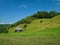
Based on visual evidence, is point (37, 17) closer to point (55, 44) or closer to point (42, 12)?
point (42, 12)

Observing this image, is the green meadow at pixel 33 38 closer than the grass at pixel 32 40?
No

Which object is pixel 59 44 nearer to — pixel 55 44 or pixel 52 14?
pixel 55 44

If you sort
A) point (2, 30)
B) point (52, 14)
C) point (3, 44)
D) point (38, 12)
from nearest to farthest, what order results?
point (3, 44) < point (2, 30) < point (52, 14) < point (38, 12)

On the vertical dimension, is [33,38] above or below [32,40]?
above

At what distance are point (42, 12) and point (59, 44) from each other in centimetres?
10944

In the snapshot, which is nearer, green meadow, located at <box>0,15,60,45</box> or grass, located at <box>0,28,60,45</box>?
grass, located at <box>0,28,60,45</box>

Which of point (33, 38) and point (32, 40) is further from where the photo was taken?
point (33, 38)

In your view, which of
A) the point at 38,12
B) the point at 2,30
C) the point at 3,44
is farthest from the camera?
the point at 38,12

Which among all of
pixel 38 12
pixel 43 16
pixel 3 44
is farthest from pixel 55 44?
pixel 38 12

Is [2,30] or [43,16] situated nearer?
[2,30]

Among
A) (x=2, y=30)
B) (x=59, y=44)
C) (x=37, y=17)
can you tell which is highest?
(x=37, y=17)

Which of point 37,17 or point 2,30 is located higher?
point 37,17

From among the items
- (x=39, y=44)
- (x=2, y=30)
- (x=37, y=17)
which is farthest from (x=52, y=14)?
(x=39, y=44)

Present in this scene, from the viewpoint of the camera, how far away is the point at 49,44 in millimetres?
31250
